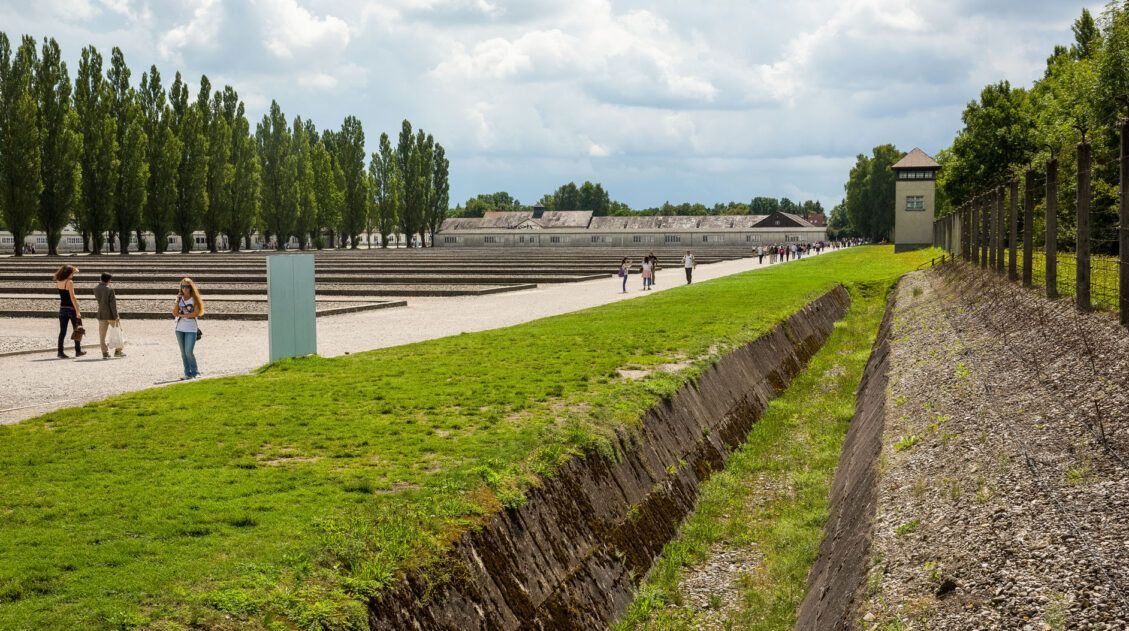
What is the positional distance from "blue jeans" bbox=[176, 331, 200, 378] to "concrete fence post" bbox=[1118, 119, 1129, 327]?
1183 cm

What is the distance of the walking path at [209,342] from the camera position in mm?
13320

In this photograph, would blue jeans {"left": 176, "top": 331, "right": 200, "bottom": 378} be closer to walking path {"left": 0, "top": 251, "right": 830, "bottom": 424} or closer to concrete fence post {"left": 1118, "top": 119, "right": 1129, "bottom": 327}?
walking path {"left": 0, "top": 251, "right": 830, "bottom": 424}

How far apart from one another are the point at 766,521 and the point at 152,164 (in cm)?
7919

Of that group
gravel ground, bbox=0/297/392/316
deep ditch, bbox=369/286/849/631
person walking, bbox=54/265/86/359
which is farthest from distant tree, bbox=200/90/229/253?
deep ditch, bbox=369/286/849/631

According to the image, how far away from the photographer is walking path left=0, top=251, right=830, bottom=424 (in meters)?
13.3

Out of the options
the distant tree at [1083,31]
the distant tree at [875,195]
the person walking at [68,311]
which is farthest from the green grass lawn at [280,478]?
the distant tree at [875,195]

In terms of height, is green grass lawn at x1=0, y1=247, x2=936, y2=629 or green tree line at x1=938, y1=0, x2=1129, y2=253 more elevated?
green tree line at x1=938, y1=0, x2=1129, y2=253

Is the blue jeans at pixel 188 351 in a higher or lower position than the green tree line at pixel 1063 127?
lower

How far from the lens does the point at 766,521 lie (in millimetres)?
10156

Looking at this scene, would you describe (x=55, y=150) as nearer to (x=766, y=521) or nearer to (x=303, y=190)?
(x=303, y=190)

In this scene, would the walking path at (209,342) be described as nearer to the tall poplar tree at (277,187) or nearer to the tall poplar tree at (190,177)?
the tall poplar tree at (190,177)

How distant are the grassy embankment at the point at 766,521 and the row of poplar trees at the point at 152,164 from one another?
227 feet

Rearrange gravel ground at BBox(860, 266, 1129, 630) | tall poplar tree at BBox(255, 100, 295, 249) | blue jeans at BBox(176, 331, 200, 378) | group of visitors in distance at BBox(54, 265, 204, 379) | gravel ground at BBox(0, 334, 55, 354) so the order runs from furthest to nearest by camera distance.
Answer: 1. tall poplar tree at BBox(255, 100, 295, 249)
2. gravel ground at BBox(0, 334, 55, 354)
3. group of visitors in distance at BBox(54, 265, 204, 379)
4. blue jeans at BBox(176, 331, 200, 378)
5. gravel ground at BBox(860, 266, 1129, 630)

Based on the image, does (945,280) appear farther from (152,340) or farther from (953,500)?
(953,500)
